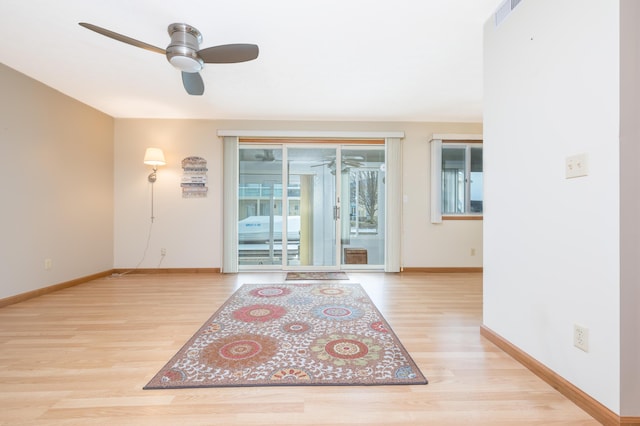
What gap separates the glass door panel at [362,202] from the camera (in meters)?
4.75

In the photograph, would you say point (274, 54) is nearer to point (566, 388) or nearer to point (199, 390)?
point (199, 390)

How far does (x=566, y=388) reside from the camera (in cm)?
147

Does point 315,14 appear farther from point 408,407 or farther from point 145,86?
point 408,407

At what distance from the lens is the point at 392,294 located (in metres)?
3.37

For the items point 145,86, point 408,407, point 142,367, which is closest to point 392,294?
point 408,407

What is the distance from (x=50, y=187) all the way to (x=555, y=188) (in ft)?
15.7

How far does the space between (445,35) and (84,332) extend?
3.75 meters

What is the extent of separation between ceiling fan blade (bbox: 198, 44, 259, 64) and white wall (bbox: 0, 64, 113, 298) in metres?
2.36

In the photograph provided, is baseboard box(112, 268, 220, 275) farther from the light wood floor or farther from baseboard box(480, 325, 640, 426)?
baseboard box(480, 325, 640, 426)

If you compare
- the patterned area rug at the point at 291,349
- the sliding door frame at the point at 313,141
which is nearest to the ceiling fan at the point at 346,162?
the sliding door frame at the point at 313,141

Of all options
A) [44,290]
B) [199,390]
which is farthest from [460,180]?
[44,290]

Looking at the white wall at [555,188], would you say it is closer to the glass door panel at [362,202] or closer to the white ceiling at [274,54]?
the white ceiling at [274,54]

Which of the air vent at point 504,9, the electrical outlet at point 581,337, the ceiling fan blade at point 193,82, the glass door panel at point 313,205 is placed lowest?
the electrical outlet at point 581,337

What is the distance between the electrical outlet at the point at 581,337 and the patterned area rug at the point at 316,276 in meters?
2.90
